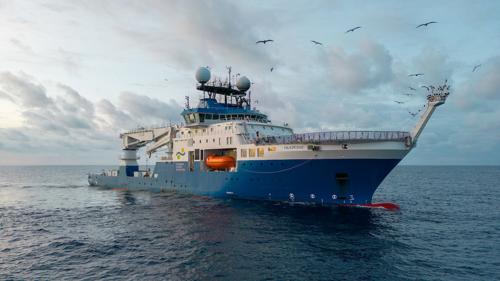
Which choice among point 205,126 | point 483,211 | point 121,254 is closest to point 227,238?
point 121,254

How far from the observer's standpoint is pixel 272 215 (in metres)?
31.8

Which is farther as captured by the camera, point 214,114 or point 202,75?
point 202,75

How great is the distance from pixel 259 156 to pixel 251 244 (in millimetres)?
15377

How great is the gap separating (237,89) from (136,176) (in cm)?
2376

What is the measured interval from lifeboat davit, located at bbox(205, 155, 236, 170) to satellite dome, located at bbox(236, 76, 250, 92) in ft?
46.3

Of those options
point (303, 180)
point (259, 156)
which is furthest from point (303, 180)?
point (259, 156)

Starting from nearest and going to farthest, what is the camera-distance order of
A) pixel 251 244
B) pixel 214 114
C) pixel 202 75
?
pixel 251 244, pixel 214 114, pixel 202 75

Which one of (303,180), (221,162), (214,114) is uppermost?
(214,114)

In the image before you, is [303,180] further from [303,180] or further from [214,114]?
[214,114]

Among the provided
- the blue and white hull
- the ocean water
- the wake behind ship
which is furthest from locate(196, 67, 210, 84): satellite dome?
the ocean water

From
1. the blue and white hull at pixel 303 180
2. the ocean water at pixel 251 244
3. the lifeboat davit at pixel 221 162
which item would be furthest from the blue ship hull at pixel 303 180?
the ocean water at pixel 251 244

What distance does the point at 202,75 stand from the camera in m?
51.2

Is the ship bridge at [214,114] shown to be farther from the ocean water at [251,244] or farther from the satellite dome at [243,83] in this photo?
the ocean water at [251,244]

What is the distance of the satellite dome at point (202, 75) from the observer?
168 ft
